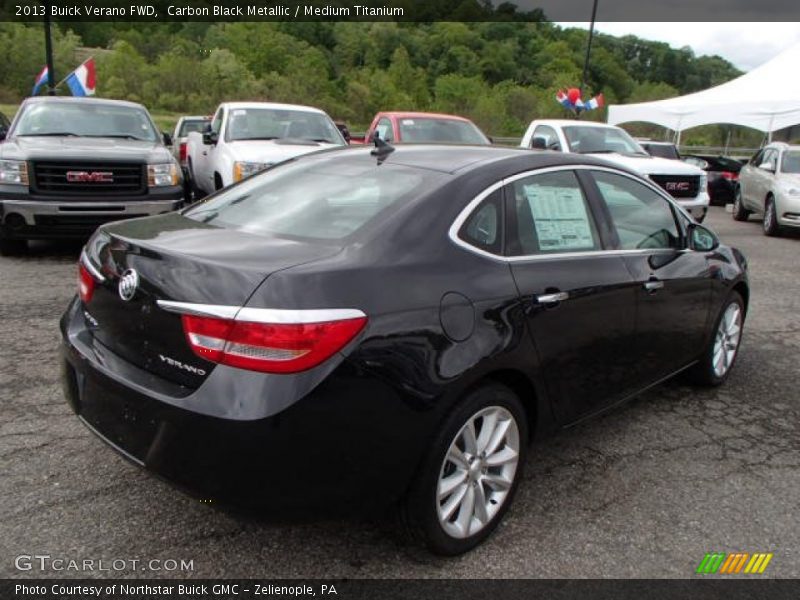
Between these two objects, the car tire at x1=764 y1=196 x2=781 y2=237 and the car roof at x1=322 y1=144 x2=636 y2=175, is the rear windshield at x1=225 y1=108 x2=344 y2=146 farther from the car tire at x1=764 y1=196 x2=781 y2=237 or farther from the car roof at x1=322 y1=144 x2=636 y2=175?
the car tire at x1=764 y1=196 x2=781 y2=237

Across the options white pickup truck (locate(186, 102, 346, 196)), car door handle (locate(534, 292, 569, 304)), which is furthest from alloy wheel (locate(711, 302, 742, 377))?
white pickup truck (locate(186, 102, 346, 196))

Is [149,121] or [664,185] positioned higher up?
[149,121]

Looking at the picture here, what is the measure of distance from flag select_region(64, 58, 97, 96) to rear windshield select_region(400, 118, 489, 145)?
9.22 m

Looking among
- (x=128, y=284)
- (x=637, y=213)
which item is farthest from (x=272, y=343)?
(x=637, y=213)

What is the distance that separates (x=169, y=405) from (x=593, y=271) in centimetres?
196

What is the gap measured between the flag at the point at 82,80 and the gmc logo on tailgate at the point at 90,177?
1060cm

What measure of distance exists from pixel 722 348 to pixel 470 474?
2688 mm

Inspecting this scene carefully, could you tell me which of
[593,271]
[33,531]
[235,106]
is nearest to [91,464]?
[33,531]

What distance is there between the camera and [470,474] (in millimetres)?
2646

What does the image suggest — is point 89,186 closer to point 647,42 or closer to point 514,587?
point 514,587

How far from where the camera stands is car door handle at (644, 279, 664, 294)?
11.5ft

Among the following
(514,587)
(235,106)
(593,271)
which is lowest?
(514,587)

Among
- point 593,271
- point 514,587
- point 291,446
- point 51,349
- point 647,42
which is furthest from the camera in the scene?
point 647,42

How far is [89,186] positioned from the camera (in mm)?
7027
